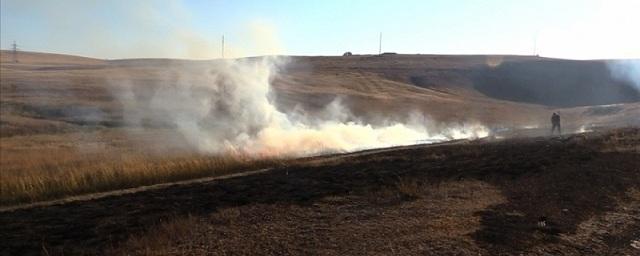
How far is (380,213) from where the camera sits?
522 inches

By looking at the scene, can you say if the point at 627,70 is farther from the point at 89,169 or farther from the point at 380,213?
the point at 380,213

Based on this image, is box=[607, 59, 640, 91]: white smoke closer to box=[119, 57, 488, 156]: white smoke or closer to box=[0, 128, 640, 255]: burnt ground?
box=[119, 57, 488, 156]: white smoke

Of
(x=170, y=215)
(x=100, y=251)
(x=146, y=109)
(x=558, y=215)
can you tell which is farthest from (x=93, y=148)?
(x=558, y=215)

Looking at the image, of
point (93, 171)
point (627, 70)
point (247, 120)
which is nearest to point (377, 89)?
point (247, 120)

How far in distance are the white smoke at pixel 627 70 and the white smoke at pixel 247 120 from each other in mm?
61104

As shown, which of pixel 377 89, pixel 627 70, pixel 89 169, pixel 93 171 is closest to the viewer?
pixel 93 171

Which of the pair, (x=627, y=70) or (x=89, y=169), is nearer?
(x=89, y=169)

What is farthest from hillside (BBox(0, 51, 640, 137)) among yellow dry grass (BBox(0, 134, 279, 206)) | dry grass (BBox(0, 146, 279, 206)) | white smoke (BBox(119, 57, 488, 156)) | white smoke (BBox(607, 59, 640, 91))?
dry grass (BBox(0, 146, 279, 206))

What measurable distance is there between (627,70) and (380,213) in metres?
113

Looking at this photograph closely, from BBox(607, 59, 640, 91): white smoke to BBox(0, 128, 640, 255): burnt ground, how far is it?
93.6 metres

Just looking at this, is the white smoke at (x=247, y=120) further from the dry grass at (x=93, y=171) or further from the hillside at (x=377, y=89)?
the dry grass at (x=93, y=171)

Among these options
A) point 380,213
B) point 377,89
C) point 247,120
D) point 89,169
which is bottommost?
point 89,169

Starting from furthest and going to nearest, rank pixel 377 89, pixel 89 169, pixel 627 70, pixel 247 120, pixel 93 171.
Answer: pixel 627 70 → pixel 377 89 → pixel 247 120 → pixel 89 169 → pixel 93 171

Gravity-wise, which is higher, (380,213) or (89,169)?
(380,213)
